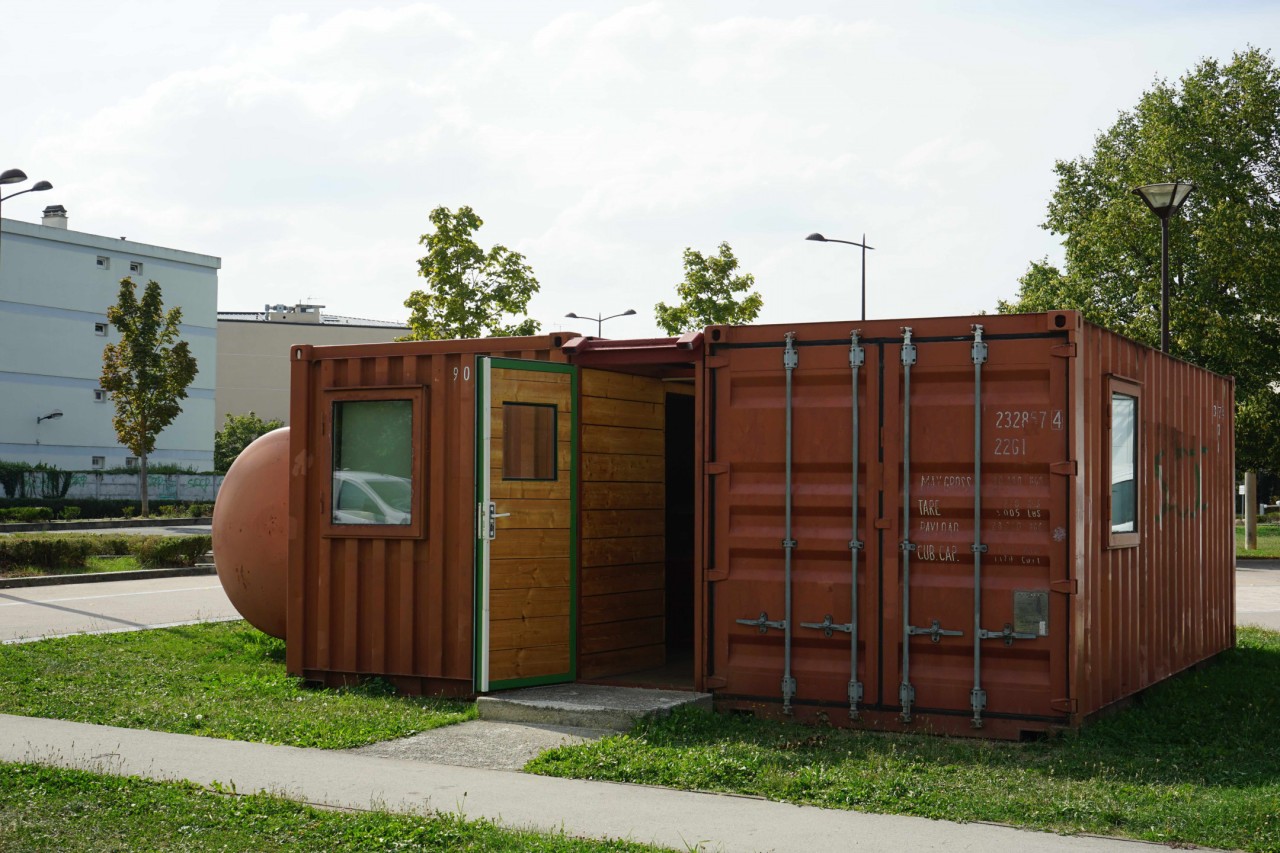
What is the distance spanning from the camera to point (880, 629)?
9.66m

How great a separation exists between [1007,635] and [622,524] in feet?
11.9

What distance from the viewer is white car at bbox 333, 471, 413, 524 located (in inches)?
446

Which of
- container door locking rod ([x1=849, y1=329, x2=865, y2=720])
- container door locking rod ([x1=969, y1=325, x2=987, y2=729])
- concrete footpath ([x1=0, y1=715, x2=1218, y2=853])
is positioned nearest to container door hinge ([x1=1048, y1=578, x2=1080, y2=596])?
container door locking rod ([x1=969, y1=325, x2=987, y2=729])

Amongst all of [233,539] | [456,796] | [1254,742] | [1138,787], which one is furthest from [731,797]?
[233,539]

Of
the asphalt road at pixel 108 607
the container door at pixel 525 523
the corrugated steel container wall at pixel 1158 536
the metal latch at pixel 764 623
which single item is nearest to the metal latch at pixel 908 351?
the corrugated steel container wall at pixel 1158 536

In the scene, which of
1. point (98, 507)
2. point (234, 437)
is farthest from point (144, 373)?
point (234, 437)

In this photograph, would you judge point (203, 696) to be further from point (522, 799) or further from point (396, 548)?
point (522, 799)

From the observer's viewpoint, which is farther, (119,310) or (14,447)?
(14,447)

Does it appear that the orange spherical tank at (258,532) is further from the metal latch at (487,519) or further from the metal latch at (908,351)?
the metal latch at (908,351)

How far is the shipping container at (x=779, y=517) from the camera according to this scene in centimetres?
934

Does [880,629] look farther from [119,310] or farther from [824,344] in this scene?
[119,310]

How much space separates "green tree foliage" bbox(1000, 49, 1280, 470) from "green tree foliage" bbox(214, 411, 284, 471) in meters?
47.8

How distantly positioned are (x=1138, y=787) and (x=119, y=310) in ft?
142

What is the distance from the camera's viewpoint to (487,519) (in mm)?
10562
